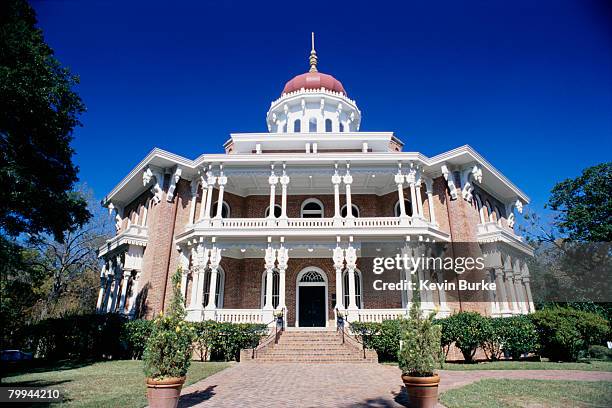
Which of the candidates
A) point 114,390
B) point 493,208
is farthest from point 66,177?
point 493,208

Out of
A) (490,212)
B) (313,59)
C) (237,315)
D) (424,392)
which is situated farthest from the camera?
(313,59)

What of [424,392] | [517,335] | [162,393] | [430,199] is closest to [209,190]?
[430,199]

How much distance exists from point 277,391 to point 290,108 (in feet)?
70.1

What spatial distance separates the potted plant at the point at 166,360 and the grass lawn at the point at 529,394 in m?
4.91

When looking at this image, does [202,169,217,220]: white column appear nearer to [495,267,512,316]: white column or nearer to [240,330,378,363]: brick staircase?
[240,330,378,363]: brick staircase

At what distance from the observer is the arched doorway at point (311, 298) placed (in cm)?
1944

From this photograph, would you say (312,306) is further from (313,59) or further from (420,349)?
(313,59)

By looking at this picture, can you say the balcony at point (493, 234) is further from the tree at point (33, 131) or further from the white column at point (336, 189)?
the tree at point (33, 131)

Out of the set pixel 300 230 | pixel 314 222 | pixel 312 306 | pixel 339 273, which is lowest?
pixel 312 306

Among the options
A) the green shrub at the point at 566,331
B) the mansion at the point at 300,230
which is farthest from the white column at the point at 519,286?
the green shrub at the point at 566,331

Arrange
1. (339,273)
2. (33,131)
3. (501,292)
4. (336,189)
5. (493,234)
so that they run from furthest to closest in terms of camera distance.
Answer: (493,234)
(501,292)
(336,189)
(339,273)
(33,131)

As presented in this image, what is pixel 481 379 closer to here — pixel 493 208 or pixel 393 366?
pixel 393 366

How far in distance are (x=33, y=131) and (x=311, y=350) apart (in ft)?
42.6

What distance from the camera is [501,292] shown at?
18781mm
